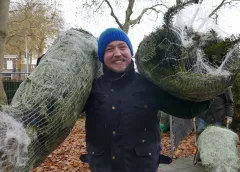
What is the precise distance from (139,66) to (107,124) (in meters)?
0.47

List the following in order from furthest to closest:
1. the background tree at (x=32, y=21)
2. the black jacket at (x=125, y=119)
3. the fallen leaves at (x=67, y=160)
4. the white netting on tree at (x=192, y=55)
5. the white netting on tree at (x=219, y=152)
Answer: the background tree at (x=32, y=21), the fallen leaves at (x=67, y=160), the white netting on tree at (x=219, y=152), the black jacket at (x=125, y=119), the white netting on tree at (x=192, y=55)

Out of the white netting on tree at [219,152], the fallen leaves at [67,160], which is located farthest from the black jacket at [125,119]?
the fallen leaves at [67,160]

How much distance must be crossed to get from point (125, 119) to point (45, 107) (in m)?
0.73

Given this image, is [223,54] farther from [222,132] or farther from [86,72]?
[222,132]

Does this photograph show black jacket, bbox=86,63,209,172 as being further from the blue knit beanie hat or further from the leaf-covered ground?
the leaf-covered ground

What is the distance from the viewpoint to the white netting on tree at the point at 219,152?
3879 mm

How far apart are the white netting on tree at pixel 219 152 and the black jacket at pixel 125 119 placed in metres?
2.07

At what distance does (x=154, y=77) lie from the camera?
1.87 m

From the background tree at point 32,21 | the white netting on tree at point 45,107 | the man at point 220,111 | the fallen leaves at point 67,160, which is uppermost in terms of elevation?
the background tree at point 32,21

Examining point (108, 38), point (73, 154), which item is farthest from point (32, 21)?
point (108, 38)

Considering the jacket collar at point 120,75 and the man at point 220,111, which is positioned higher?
the jacket collar at point 120,75

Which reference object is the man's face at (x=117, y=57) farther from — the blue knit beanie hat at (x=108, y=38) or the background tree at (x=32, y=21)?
the background tree at (x=32, y=21)

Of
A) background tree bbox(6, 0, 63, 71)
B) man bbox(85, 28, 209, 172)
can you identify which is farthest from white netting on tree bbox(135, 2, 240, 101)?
background tree bbox(6, 0, 63, 71)

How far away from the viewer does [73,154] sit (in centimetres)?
685
